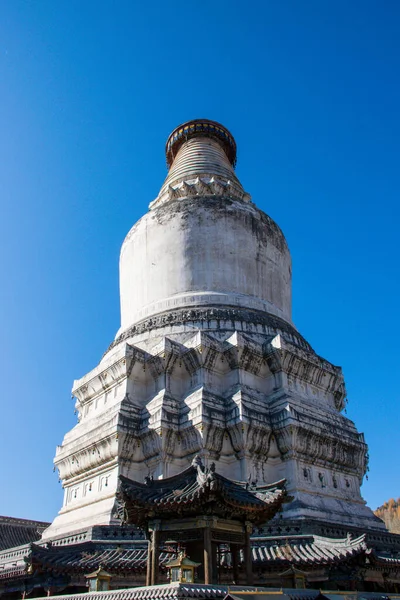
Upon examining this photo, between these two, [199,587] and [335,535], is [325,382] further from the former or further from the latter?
[199,587]

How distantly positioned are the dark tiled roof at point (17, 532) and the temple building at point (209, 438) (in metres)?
9.46

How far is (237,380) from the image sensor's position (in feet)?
63.4

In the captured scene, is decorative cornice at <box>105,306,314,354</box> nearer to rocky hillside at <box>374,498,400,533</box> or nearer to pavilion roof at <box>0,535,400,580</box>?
pavilion roof at <box>0,535,400,580</box>

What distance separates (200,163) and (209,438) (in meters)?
15.7

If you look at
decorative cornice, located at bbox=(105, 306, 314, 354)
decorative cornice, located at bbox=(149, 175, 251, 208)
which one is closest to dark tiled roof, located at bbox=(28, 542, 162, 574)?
decorative cornice, located at bbox=(105, 306, 314, 354)

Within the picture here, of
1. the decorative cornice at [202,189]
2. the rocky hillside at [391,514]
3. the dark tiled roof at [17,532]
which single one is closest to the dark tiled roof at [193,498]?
the decorative cornice at [202,189]

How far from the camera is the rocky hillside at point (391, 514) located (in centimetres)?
5730

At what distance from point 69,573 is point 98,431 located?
6060 mm

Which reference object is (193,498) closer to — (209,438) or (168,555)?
(168,555)

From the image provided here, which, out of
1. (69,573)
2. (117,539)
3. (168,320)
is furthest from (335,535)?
(168,320)

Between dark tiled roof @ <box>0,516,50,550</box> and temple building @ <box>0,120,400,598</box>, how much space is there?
946 cm

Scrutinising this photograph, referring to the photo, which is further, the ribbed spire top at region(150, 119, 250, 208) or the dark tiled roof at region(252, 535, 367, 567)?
the ribbed spire top at region(150, 119, 250, 208)

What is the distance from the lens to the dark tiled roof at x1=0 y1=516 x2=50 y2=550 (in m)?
27.6

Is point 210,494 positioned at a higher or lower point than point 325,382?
lower
